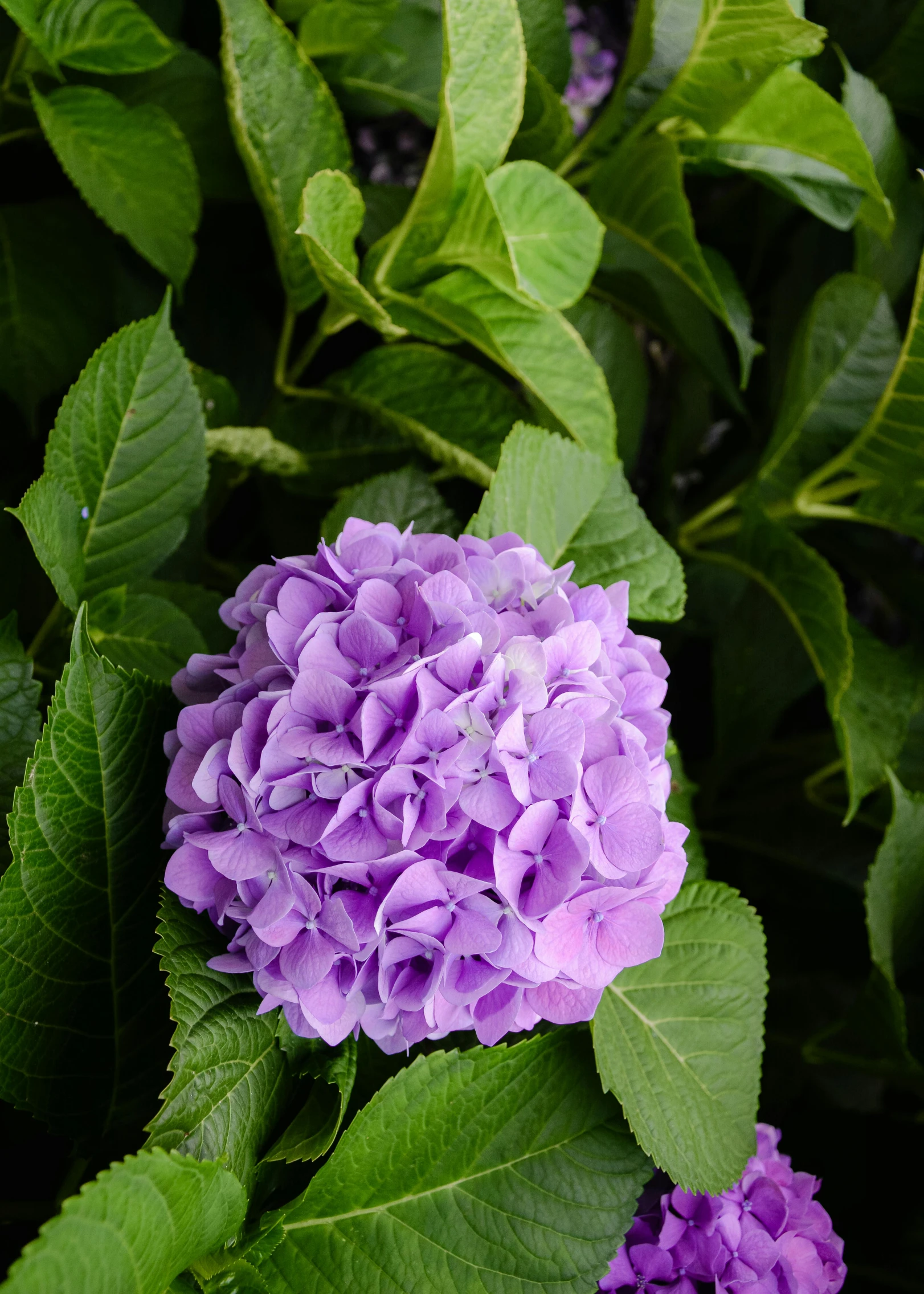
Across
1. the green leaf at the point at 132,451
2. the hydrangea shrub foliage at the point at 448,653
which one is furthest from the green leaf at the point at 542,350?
the green leaf at the point at 132,451

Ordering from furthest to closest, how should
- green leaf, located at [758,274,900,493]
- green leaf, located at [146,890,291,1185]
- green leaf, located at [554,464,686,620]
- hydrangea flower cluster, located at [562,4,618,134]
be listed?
hydrangea flower cluster, located at [562,4,618,134] → green leaf, located at [758,274,900,493] → green leaf, located at [554,464,686,620] → green leaf, located at [146,890,291,1185]

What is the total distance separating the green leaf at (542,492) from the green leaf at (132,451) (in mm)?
199

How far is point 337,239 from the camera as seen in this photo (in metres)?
0.69

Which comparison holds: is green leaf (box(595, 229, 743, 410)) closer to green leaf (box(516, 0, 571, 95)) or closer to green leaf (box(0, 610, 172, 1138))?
green leaf (box(516, 0, 571, 95))

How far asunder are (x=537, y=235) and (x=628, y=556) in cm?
24

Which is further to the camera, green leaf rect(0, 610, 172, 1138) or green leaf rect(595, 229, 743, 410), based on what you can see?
green leaf rect(595, 229, 743, 410)

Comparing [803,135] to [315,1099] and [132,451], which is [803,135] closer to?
[132,451]

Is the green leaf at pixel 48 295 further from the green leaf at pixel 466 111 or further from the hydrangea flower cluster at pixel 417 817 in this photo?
the hydrangea flower cluster at pixel 417 817

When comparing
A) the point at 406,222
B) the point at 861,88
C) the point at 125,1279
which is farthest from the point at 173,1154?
the point at 861,88

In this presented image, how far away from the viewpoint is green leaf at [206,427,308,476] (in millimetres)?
727

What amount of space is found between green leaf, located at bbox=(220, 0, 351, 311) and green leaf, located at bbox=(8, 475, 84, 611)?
28 centimetres

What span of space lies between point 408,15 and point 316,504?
16.7 inches

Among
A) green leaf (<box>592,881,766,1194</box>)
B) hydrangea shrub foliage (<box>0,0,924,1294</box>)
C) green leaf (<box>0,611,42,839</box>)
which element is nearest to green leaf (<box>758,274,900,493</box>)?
hydrangea shrub foliage (<box>0,0,924,1294</box>)

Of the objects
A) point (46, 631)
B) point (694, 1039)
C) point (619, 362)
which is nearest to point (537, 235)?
point (619, 362)
